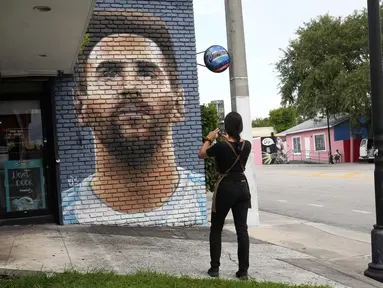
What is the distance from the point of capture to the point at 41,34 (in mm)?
5988

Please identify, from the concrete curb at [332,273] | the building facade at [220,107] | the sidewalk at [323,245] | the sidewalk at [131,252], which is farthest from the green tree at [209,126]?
the concrete curb at [332,273]

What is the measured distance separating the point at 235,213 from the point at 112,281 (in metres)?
1.54

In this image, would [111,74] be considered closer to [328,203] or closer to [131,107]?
[131,107]

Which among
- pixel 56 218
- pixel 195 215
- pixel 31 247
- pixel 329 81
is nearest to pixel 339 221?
pixel 195 215

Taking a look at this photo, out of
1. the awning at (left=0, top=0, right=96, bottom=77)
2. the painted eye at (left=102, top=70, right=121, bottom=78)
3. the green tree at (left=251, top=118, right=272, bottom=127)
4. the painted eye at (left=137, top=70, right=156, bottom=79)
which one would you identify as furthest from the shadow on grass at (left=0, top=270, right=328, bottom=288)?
the green tree at (left=251, top=118, right=272, bottom=127)

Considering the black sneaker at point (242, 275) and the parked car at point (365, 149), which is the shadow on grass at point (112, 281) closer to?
the black sneaker at point (242, 275)

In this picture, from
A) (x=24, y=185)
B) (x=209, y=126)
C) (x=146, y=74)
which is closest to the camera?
(x=24, y=185)

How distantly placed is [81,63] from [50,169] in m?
2.09

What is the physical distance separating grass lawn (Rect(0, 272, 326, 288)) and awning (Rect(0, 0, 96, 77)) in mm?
2997

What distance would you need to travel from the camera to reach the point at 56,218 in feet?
27.1

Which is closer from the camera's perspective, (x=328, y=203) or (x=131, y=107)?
(x=131, y=107)

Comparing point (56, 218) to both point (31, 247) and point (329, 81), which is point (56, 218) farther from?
point (329, 81)

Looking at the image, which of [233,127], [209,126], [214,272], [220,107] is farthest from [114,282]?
[220,107]

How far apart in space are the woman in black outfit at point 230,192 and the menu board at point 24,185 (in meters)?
4.45
